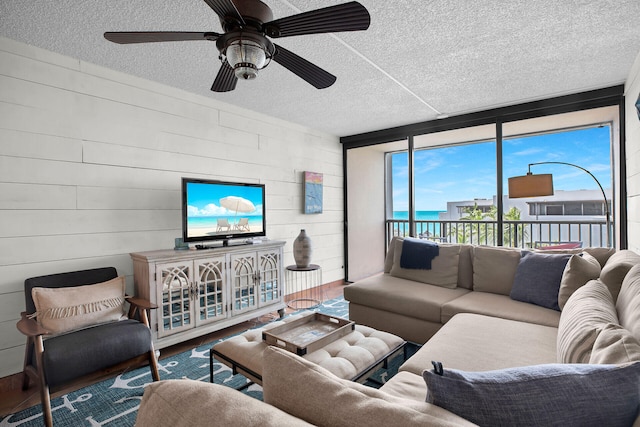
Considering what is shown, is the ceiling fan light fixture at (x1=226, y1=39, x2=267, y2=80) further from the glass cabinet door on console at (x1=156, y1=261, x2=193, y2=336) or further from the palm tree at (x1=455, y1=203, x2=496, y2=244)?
the palm tree at (x1=455, y1=203, x2=496, y2=244)

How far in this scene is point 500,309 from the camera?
2371 mm

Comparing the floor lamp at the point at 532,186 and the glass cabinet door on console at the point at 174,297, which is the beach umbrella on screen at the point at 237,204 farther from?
the floor lamp at the point at 532,186

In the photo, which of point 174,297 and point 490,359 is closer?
point 490,359

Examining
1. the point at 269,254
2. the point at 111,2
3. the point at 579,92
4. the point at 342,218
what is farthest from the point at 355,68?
the point at 342,218

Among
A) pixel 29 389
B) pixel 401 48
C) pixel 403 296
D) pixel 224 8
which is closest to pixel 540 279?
pixel 403 296

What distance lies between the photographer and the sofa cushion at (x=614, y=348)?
813 millimetres

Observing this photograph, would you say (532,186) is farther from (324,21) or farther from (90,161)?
(90,161)

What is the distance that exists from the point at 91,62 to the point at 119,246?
5.05ft

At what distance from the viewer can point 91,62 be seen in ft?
8.68

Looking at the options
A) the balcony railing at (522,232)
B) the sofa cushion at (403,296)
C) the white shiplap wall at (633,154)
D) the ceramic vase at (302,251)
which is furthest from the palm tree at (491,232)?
the ceramic vase at (302,251)

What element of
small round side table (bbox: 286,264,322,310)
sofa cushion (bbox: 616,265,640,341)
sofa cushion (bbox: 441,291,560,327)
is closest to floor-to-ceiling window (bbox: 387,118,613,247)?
sofa cushion (bbox: 441,291,560,327)

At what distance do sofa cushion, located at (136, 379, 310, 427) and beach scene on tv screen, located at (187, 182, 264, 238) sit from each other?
8.35 feet

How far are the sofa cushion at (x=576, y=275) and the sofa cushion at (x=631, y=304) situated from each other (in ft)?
1.86

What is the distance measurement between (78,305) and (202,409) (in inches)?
83.9
